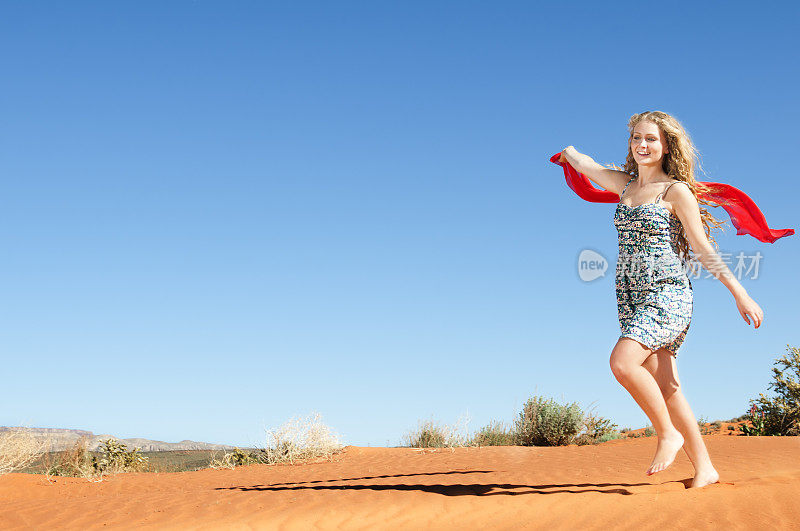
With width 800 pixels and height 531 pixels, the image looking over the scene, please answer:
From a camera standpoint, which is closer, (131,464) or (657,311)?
(657,311)

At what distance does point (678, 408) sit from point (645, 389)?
0.64 metres

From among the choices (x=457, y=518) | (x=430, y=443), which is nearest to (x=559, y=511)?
(x=457, y=518)

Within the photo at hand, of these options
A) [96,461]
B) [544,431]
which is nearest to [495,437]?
[544,431]

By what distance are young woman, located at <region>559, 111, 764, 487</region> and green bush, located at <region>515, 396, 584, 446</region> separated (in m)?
8.67

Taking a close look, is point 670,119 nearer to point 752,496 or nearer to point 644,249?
point 644,249

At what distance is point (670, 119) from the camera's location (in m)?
5.99

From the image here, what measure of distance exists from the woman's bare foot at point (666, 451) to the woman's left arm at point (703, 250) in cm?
108

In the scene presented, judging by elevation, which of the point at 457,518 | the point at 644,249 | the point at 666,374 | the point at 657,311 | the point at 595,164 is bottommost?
the point at 457,518

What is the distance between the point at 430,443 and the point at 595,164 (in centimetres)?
1032

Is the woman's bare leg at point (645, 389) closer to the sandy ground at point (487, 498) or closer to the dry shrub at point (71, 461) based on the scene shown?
the sandy ground at point (487, 498)

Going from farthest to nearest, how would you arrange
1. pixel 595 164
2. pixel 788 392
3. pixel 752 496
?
1. pixel 788 392
2. pixel 595 164
3. pixel 752 496

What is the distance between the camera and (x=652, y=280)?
5645mm

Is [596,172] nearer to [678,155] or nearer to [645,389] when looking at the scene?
[678,155]

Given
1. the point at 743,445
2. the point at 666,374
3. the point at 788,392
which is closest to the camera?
the point at 666,374
